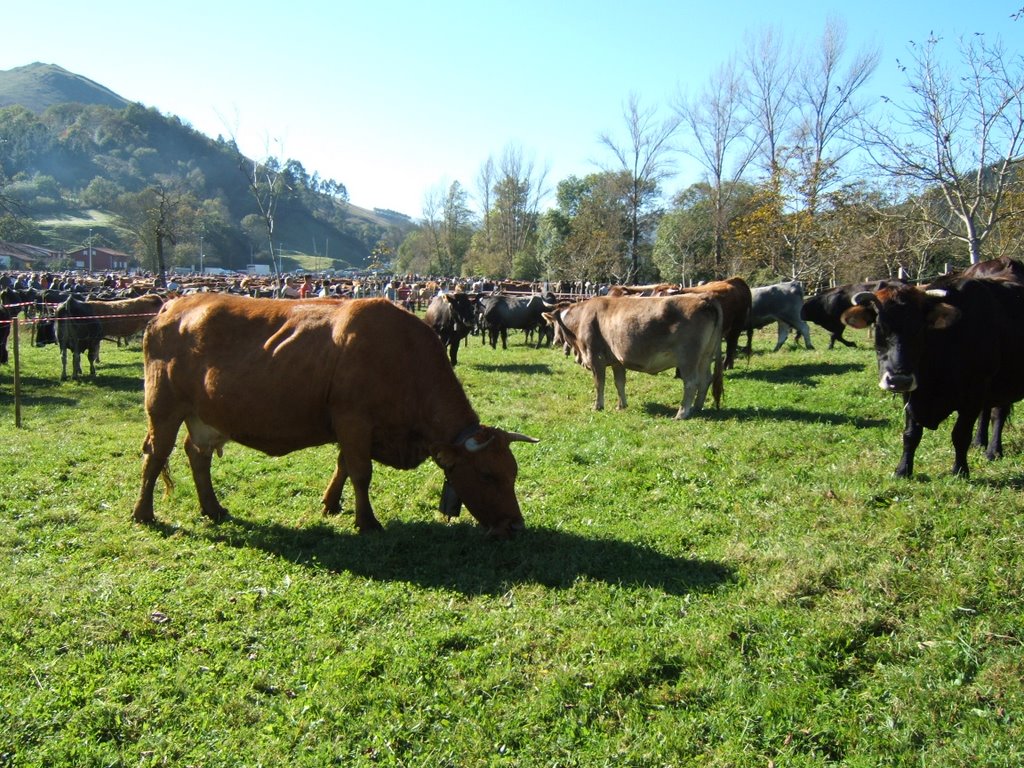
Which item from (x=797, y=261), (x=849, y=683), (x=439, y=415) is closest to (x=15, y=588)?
(x=439, y=415)

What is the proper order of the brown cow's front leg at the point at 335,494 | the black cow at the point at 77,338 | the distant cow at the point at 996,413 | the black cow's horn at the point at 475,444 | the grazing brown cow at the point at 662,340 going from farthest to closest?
the black cow at the point at 77,338
the grazing brown cow at the point at 662,340
the distant cow at the point at 996,413
the brown cow's front leg at the point at 335,494
the black cow's horn at the point at 475,444

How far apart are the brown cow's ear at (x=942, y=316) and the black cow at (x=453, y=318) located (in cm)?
1402

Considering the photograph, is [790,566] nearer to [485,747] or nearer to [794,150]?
[485,747]

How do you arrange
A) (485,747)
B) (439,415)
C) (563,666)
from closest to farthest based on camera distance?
1. (485,747)
2. (563,666)
3. (439,415)

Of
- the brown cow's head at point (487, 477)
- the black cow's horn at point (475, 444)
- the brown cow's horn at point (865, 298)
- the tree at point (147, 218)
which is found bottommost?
the brown cow's head at point (487, 477)

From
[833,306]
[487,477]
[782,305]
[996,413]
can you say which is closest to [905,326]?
[996,413]

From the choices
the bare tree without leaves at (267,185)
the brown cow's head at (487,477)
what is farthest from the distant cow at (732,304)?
the bare tree without leaves at (267,185)

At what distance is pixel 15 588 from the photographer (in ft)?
18.2

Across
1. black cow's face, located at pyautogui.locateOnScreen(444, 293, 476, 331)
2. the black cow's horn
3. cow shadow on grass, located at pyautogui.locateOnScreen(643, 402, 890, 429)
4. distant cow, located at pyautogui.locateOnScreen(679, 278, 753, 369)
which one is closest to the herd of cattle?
the black cow's horn

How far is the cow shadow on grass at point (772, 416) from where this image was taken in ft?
33.7

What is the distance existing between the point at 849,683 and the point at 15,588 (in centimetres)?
612

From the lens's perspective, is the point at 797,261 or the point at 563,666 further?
the point at 797,261

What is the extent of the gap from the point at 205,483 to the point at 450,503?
270 centimetres

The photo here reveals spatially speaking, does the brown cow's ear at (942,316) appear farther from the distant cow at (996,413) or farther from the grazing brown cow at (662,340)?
the grazing brown cow at (662,340)
